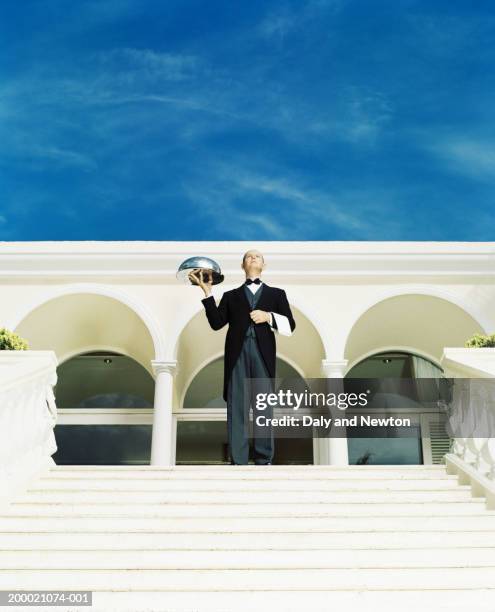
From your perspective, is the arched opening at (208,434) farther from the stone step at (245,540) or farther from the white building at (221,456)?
the stone step at (245,540)

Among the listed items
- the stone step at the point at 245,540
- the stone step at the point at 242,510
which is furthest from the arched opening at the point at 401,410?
the stone step at the point at 245,540

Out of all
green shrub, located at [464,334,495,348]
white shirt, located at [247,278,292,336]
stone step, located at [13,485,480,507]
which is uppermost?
green shrub, located at [464,334,495,348]

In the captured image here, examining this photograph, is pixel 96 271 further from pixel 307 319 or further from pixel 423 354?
pixel 423 354

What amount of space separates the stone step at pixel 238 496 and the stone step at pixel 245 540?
64cm

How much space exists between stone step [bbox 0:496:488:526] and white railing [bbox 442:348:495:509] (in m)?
0.35

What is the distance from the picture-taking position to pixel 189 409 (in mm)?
13664

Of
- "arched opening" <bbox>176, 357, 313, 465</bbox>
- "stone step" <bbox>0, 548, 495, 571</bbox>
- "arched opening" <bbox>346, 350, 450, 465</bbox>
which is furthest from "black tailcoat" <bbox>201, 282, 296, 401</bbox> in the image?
"arched opening" <bbox>346, 350, 450, 465</bbox>

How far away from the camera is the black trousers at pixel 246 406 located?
619 cm

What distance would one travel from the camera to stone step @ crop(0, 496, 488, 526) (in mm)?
4805

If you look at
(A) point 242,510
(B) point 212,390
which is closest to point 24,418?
(A) point 242,510

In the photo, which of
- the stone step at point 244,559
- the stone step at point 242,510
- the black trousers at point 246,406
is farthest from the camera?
the black trousers at point 246,406

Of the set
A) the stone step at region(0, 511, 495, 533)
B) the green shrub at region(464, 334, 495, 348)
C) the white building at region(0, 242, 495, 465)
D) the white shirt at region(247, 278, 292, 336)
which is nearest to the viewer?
the stone step at region(0, 511, 495, 533)

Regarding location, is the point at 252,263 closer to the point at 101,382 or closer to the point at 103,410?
the point at 103,410

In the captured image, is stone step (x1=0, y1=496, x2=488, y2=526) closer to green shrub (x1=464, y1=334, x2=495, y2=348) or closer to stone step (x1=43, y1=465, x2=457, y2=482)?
stone step (x1=43, y1=465, x2=457, y2=482)
